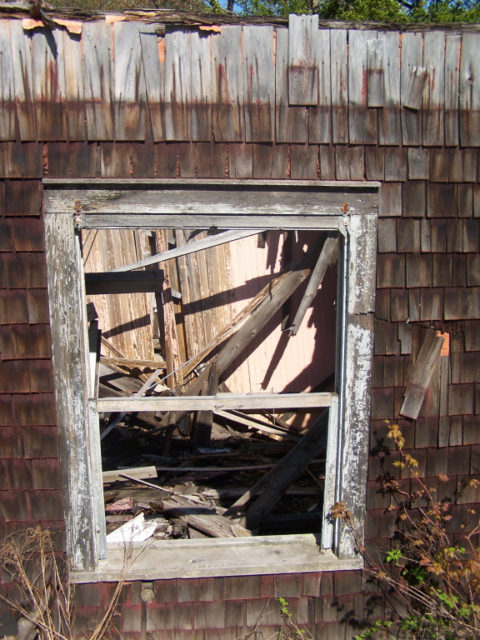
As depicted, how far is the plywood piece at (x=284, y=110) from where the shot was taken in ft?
9.48

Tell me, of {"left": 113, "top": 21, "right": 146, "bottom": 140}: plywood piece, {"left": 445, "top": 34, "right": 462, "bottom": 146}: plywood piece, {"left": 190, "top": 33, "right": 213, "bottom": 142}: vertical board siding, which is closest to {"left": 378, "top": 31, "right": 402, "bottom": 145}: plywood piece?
{"left": 445, "top": 34, "right": 462, "bottom": 146}: plywood piece

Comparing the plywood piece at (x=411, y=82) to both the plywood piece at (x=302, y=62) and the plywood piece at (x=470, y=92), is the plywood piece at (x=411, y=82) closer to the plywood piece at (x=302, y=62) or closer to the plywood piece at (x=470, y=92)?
the plywood piece at (x=470, y=92)

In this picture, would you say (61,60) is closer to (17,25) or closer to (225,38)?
(17,25)

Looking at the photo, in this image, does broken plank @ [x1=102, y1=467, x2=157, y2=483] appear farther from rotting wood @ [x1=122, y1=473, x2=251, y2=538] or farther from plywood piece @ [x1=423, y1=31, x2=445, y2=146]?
plywood piece @ [x1=423, y1=31, x2=445, y2=146]

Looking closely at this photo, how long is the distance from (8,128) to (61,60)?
0.42 m

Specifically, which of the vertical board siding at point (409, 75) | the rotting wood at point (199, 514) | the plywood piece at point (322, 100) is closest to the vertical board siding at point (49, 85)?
the plywood piece at point (322, 100)

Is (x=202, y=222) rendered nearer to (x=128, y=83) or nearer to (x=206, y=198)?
(x=206, y=198)

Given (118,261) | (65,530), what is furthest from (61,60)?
(118,261)

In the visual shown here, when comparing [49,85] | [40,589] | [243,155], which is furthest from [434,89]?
[40,589]

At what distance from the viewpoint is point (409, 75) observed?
9.70 feet

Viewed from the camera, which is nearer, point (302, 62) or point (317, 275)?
point (302, 62)

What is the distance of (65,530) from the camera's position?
311cm

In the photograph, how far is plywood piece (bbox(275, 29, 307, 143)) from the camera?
9.48 feet

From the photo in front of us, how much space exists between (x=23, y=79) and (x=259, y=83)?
1153 millimetres
